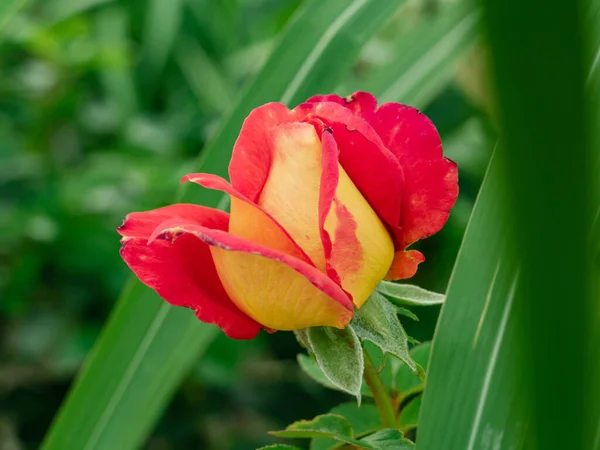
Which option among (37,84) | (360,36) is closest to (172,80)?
(37,84)

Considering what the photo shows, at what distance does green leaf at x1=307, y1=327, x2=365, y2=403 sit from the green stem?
0.01 m

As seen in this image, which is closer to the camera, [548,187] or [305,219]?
[548,187]

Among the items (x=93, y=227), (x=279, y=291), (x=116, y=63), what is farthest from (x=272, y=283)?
(x=116, y=63)

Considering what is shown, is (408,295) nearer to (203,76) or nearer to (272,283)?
(272,283)

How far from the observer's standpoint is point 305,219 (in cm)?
17

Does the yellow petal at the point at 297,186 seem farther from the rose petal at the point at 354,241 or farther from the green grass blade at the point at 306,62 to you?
the green grass blade at the point at 306,62

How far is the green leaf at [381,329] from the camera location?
0.17 m

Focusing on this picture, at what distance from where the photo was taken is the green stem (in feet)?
0.60

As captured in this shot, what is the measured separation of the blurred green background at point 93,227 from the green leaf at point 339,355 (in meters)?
0.36

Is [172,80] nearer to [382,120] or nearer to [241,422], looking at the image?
[241,422]

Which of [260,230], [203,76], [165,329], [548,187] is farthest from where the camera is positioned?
[203,76]

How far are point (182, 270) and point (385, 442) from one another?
2.5 inches

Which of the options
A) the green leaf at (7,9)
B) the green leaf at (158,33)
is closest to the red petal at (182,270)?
the green leaf at (7,9)

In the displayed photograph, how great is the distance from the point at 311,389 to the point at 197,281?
1.78 feet
